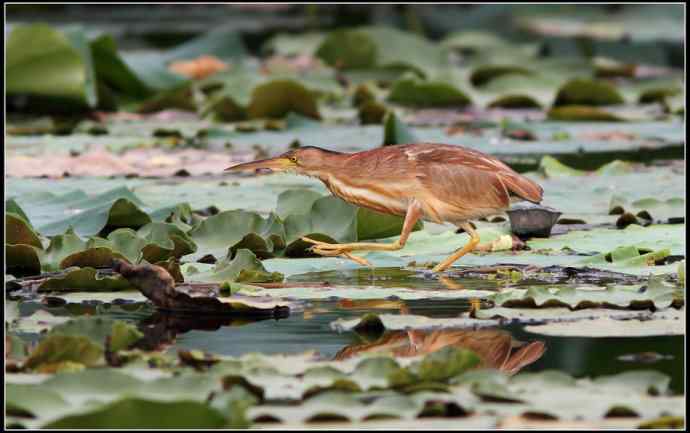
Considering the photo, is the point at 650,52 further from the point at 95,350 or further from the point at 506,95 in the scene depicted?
the point at 95,350

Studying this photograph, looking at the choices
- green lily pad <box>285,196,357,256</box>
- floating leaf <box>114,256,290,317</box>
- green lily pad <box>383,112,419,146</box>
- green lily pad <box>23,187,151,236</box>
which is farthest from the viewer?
green lily pad <box>383,112,419,146</box>

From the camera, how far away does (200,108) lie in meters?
11.8

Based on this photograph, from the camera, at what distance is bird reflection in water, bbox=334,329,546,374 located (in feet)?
12.4

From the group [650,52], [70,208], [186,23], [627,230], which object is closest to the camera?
[627,230]

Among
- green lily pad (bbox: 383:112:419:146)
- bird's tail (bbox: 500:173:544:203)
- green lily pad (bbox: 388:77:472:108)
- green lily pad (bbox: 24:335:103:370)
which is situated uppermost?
green lily pad (bbox: 388:77:472:108)

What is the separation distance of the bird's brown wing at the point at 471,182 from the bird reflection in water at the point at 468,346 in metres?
1.07

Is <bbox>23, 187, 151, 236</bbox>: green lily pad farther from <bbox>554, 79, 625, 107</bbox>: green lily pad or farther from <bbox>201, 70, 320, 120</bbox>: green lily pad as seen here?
<bbox>554, 79, 625, 107</bbox>: green lily pad

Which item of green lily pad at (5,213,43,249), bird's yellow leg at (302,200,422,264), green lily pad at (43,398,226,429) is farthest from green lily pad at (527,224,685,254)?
green lily pad at (43,398,226,429)

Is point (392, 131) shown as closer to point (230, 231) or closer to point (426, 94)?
point (230, 231)

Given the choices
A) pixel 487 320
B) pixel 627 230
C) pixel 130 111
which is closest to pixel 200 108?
pixel 130 111

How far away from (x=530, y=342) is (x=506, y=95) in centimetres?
810

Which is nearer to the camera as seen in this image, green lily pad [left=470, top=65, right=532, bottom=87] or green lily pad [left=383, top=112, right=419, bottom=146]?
green lily pad [left=383, top=112, right=419, bottom=146]

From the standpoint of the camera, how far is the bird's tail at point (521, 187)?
504cm

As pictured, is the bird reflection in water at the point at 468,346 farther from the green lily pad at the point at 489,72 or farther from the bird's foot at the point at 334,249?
the green lily pad at the point at 489,72
